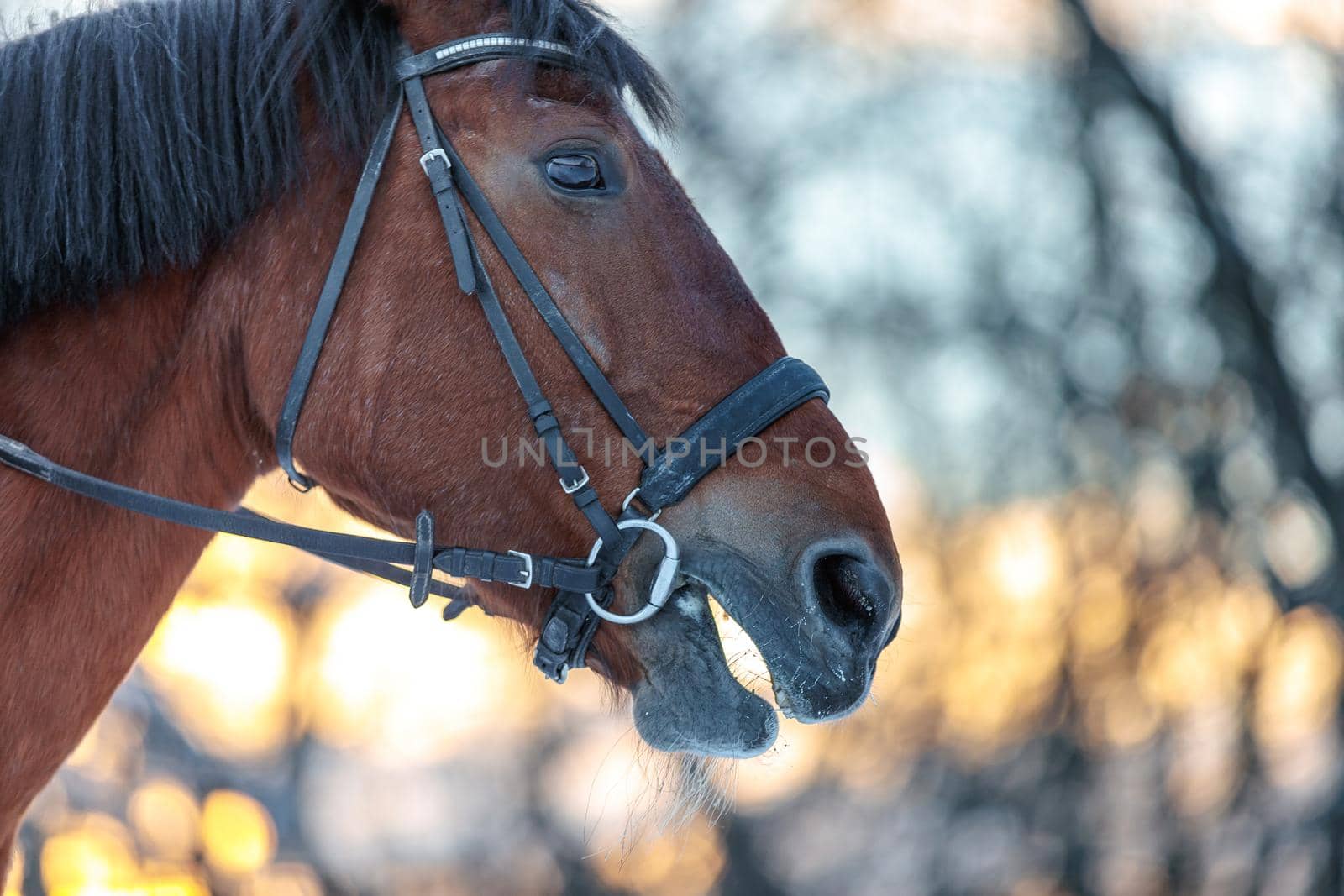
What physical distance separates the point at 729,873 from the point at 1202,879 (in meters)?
2.94

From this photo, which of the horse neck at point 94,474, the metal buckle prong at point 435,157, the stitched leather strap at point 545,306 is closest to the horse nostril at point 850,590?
the stitched leather strap at point 545,306

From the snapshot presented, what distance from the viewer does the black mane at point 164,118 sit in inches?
78.4

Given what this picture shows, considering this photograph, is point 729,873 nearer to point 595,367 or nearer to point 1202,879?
point 1202,879

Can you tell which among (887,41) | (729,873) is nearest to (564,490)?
(729,873)

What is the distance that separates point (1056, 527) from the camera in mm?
7105

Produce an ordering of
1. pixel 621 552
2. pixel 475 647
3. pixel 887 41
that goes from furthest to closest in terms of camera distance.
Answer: pixel 887 41 < pixel 475 647 < pixel 621 552

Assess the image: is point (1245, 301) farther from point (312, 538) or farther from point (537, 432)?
point (312, 538)

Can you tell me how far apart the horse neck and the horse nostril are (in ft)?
3.90

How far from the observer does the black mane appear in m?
1.99

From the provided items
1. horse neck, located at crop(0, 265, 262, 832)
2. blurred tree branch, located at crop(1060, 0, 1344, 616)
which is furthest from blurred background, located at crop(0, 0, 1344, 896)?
horse neck, located at crop(0, 265, 262, 832)

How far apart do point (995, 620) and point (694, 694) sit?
559 cm

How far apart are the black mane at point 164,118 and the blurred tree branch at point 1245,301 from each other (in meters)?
5.63

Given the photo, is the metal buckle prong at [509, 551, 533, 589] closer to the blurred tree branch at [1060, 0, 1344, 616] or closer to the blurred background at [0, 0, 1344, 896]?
the blurred background at [0, 0, 1344, 896]

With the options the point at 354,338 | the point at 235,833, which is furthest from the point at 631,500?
the point at 235,833
